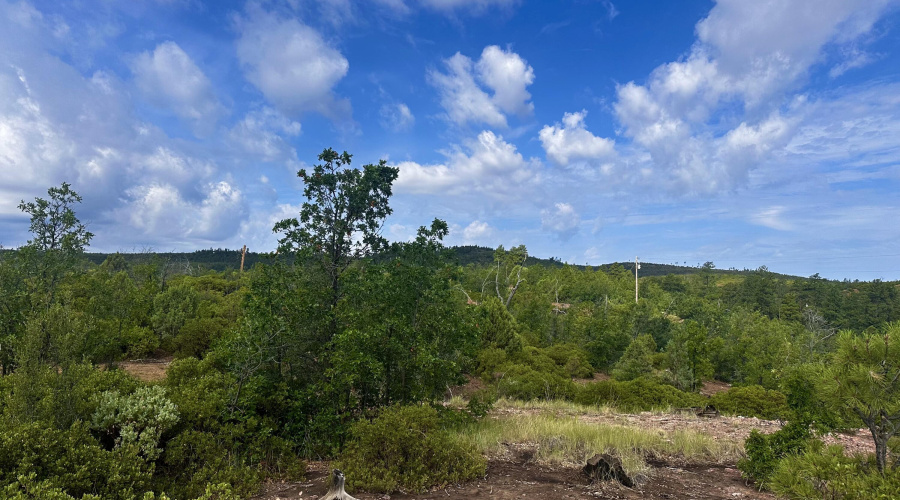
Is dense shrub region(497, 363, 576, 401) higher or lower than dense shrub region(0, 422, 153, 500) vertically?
lower

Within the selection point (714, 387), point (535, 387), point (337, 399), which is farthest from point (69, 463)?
point (714, 387)

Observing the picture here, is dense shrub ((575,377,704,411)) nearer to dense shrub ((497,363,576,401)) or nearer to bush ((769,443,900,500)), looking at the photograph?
dense shrub ((497,363,576,401))

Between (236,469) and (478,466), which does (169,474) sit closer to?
(236,469)

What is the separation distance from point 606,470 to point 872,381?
3.32m

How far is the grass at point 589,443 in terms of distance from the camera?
25.0 ft

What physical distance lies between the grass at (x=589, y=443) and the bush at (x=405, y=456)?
104cm

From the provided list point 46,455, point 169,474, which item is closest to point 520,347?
point 169,474

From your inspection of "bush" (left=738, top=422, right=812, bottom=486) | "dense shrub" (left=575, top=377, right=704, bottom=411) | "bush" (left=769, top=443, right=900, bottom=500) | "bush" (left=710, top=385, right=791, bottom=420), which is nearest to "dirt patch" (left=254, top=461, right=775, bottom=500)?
"bush" (left=738, top=422, right=812, bottom=486)

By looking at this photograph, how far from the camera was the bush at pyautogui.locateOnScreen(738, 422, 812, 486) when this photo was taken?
6371 mm

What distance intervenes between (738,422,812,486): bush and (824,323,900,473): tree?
4.02ft

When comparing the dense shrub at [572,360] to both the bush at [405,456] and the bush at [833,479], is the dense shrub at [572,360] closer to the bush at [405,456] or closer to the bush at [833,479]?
the bush at [405,456]

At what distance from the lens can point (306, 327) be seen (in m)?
8.54

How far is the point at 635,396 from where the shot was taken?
14672 millimetres

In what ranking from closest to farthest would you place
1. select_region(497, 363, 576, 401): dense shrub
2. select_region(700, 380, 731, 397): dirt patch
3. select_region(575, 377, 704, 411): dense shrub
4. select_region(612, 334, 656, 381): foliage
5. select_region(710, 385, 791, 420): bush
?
1. select_region(710, 385, 791, 420): bush
2. select_region(575, 377, 704, 411): dense shrub
3. select_region(497, 363, 576, 401): dense shrub
4. select_region(612, 334, 656, 381): foliage
5. select_region(700, 380, 731, 397): dirt patch
